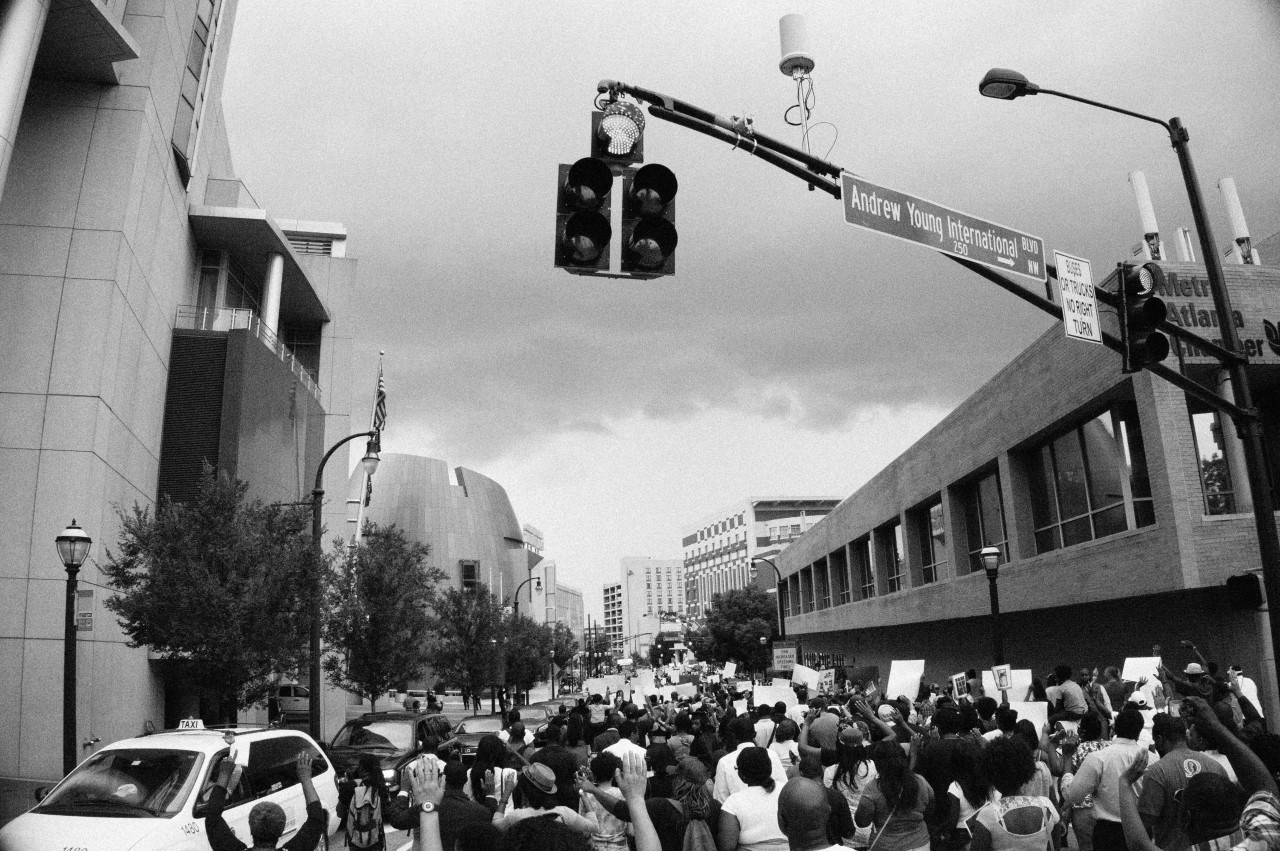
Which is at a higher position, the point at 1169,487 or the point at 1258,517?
the point at 1169,487

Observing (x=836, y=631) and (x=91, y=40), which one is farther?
(x=836, y=631)

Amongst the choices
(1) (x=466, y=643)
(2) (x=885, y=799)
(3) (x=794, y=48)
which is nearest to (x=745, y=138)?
(3) (x=794, y=48)

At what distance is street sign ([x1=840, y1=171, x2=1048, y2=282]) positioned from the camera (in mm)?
7641

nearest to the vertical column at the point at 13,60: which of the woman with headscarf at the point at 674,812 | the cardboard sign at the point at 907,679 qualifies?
the cardboard sign at the point at 907,679

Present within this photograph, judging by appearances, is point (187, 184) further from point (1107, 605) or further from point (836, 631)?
point (836, 631)

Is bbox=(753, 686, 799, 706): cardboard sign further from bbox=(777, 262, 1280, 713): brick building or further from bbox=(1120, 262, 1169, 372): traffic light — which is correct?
bbox=(1120, 262, 1169, 372): traffic light

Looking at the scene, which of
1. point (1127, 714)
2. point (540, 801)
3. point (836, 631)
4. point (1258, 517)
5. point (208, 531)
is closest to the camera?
point (540, 801)

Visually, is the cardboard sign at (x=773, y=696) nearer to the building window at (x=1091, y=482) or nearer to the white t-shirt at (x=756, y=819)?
the building window at (x=1091, y=482)

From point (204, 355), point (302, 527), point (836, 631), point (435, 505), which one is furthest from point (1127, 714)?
point (435, 505)

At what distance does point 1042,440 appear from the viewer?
23750mm

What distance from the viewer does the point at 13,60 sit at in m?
19.1

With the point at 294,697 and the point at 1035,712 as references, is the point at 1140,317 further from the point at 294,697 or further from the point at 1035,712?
the point at 294,697

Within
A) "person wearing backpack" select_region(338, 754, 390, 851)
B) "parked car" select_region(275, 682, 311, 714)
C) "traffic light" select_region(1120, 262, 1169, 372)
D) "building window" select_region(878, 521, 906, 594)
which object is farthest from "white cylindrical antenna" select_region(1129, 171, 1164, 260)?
"parked car" select_region(275, 682, 311, 714)

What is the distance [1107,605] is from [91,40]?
86.4ft
